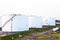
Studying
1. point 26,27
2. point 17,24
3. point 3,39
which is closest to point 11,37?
point 3,39

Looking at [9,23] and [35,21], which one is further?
[35,21]

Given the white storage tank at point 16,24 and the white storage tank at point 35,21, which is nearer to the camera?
the white storage tank at point 16,24

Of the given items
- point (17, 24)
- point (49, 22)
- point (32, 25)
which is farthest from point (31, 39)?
point (49, 22)

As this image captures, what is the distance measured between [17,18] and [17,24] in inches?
45.8

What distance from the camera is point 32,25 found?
176 ft

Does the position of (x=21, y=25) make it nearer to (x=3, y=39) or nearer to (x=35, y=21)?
(x=3, y=39)

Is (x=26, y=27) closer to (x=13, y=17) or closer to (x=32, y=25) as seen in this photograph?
(x=13, y=17)

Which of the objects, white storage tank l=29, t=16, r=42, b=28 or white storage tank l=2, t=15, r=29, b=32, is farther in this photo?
white storage tank l=29, t=16, r=42, b=28

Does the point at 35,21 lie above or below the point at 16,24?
below

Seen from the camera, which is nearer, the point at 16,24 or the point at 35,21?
the point at 16,24

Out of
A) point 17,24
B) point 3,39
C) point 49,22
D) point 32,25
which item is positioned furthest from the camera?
point 49,22

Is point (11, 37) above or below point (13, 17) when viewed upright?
below

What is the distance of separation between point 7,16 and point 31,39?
35.9 feet

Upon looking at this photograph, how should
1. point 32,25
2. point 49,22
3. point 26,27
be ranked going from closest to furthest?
point 26,27 < point 32,25 < point 49,22
